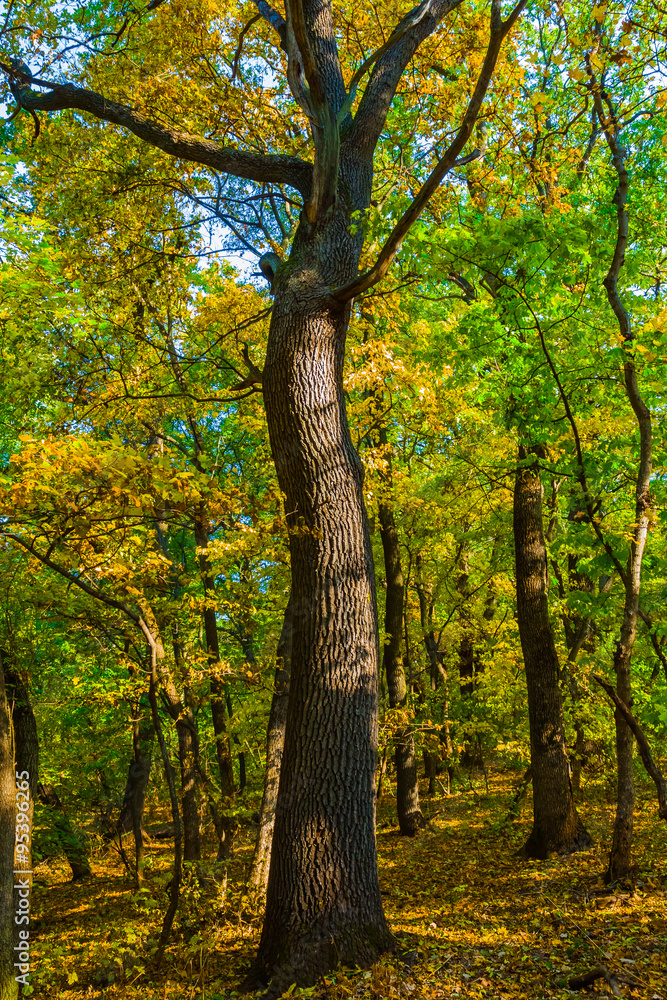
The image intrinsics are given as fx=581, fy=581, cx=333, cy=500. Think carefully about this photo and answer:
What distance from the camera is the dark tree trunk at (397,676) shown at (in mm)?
10359

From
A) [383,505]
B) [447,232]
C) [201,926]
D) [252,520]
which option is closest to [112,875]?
[201,926]

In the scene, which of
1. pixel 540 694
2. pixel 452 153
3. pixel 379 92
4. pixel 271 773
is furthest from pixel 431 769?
pixel 452 153

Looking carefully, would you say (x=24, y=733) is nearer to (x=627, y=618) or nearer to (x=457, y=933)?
(x=457, y=933)

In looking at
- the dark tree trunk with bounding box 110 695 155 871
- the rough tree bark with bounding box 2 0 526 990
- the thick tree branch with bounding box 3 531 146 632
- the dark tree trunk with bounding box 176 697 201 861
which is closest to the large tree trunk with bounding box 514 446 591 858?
the rough tree bark with bounding box 2 0 526 990

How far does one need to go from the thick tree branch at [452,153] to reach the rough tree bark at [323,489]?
1 centimetres

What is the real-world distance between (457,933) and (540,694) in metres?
3.38

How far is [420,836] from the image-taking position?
10102mm

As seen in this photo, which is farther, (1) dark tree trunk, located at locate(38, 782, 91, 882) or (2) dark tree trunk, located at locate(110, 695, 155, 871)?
(2) dark tree trunk, located at locate(110, 695, 155, 871)

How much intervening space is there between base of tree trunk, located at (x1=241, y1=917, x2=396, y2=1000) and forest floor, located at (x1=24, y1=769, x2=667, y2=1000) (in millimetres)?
65

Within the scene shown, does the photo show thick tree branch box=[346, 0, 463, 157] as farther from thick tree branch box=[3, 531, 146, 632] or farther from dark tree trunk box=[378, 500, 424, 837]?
dark tree trunk box=[378, 500, 424, 837]

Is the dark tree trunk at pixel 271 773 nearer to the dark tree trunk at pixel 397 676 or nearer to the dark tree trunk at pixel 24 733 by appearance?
the dark tree trunk at pixel 24 733

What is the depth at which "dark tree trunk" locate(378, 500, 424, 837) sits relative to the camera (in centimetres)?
1036

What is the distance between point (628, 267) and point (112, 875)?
14309mm

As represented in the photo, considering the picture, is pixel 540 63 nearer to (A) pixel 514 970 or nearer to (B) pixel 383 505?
(B) pixel 383 505
